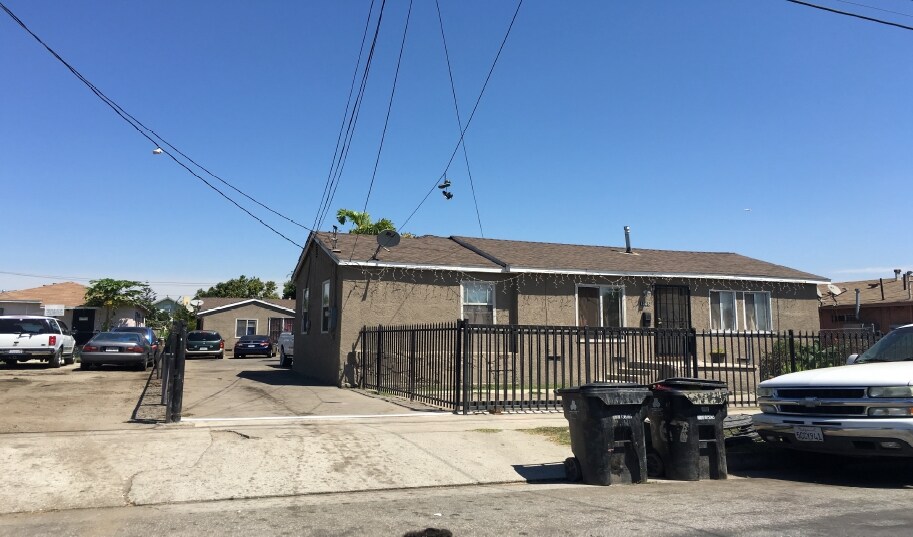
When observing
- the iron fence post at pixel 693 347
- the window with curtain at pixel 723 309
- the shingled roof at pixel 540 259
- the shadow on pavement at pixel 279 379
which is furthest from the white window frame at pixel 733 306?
the shadow on pavement at pixel 279 379

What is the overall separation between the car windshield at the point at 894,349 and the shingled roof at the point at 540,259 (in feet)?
30.4

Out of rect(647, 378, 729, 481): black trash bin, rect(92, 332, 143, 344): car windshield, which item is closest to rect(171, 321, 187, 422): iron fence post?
rect(647, 378, 729, 481): black trash bin

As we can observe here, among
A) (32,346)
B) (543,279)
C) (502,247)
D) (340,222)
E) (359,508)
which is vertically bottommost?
(359,508)

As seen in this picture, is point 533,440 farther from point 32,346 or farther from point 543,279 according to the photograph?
point 32,346

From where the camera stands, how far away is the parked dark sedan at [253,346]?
34.8 meters

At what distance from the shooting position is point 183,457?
24.3ft

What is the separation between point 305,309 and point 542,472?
1464 cm

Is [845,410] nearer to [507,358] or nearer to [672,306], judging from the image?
[507,358]

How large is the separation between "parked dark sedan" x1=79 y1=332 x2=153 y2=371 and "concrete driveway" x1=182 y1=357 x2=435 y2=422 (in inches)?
141

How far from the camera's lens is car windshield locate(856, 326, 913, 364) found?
8.38m

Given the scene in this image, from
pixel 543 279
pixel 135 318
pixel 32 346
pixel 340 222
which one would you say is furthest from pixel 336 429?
pixel 135 318

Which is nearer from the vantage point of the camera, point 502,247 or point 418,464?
point 418,464

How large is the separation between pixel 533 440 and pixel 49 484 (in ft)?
19.2

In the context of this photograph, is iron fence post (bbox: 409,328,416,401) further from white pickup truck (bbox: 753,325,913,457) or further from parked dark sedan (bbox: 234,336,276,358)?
parked dark sedan (bbox: 234,336,276,358)
